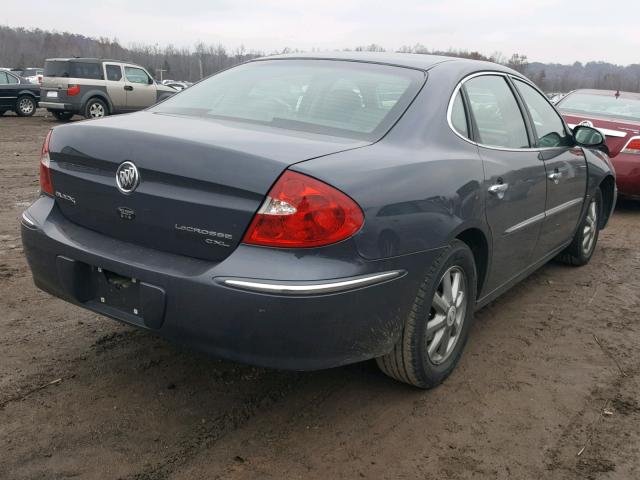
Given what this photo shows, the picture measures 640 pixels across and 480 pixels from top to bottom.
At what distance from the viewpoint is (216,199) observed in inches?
90.8

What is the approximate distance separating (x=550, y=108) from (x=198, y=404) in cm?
321

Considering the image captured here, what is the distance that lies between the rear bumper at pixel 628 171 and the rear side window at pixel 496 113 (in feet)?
13.6

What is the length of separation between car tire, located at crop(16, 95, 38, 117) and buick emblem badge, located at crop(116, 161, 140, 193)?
63.4 ft

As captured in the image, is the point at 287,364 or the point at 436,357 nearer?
the point at 287,364

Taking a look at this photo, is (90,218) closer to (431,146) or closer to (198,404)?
(198,404)

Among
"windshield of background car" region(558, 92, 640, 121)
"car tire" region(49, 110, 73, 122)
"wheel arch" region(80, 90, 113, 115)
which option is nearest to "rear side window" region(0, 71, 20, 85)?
"car tire" region(49, 110, 73, 122)

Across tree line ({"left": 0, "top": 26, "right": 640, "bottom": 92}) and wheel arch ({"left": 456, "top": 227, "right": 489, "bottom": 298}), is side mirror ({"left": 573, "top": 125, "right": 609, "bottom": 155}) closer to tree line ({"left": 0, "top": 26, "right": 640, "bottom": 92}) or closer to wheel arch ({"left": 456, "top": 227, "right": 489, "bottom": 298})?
wheel arch ({"left": 456, "top": 227, "right": 489, "bottom": 298})

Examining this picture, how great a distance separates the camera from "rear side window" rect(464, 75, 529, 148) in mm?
3326

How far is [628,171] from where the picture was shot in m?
7.31

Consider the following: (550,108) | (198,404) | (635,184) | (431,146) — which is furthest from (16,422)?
(635,184)

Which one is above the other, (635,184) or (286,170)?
(286,170)

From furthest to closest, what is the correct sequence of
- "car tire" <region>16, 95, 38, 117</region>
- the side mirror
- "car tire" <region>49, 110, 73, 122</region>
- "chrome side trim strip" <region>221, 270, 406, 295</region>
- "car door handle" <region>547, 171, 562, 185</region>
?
"car tire" <region>16, 95, 38, 117</region>
"car tire" <region>49, 110, 73, 122</region>
the side mirror
"car door handle" <region>547, 171, 562, 185</region>
"chrome side trim strip" <region>221, 270, 406, 295</region>

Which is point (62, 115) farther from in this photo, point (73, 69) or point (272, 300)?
point (272, 300)

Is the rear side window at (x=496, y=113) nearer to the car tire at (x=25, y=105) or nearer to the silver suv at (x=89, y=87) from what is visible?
the silver suv at (x=89, y=87)
